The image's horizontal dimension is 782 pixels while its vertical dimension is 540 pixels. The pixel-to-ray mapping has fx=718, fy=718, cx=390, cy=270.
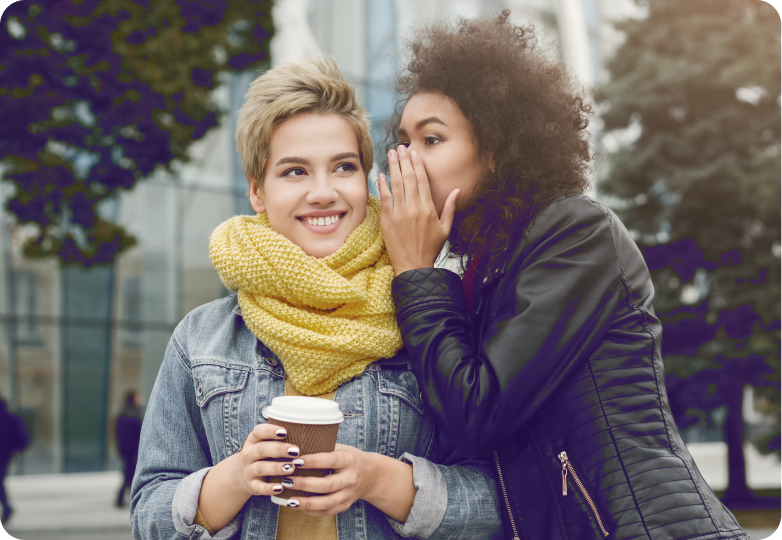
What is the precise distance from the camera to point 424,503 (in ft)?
6.15

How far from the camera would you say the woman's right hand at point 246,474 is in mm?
1569

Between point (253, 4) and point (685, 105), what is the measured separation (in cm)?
778

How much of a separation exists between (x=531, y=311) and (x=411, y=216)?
18.9 inches

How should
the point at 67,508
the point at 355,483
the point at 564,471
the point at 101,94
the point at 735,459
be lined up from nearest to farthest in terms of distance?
the point at 355,483 → the point at 564,471 → the point at 101,94 → the point at 67,508 → the point at 735,459

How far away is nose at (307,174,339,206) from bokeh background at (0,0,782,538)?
2.35 feet

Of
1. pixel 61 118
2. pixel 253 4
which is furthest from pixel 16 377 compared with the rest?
pixel 253 4

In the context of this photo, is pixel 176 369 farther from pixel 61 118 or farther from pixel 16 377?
pixel 16 377

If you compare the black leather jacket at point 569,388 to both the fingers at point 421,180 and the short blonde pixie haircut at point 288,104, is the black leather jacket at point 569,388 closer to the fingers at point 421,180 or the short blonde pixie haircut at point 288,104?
the fingers at point 421,180

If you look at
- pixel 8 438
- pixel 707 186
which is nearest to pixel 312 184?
pixel 8 438

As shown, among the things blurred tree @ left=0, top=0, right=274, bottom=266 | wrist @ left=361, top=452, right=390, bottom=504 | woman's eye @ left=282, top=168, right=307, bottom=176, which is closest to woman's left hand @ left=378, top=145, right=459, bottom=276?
woman's eye @ left=282, top=168, right=307, bottom=176

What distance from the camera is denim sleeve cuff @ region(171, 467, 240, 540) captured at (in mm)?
1881

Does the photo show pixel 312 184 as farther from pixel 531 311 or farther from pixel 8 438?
pixel 8 438

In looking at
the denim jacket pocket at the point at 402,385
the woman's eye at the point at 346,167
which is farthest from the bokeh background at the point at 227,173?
the denim jacket pocket at the point at 402,385

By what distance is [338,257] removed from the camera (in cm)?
206
